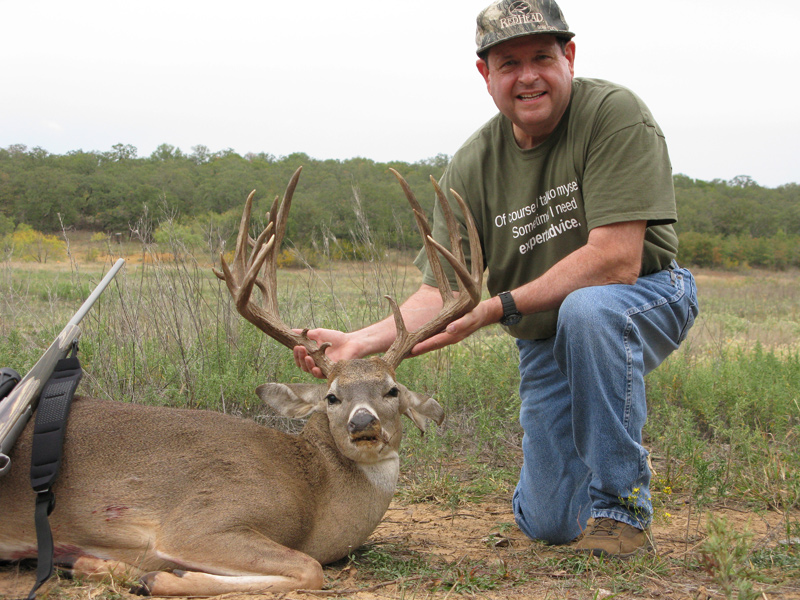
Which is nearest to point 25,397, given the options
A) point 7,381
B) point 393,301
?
point 7,381

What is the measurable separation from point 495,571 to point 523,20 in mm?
2787

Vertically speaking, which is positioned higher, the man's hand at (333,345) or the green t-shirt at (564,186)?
the green t-shirt at (564,186)

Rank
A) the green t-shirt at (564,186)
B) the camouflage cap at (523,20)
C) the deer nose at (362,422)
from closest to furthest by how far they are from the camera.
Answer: the deer nose at (362,422) < the green t-shirt at (564,186) < the camouflage cap at (523,20)

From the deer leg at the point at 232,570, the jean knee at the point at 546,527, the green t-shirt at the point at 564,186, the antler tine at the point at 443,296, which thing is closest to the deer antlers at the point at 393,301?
the antler tine at the point at 443,296

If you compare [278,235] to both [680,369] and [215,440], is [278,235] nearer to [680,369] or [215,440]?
[215,440]

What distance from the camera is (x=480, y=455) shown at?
18.0 feet

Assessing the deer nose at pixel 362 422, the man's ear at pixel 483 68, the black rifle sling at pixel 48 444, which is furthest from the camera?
the man's ear at pixel 483 68

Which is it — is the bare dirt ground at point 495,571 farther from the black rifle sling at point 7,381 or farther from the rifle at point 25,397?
the black rifle sling at point 7,381

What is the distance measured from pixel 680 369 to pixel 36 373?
17.8 ft

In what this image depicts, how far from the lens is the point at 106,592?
285 centimetres

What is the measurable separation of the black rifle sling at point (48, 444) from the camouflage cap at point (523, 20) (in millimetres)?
2704

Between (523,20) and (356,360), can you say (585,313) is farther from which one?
(523,20)

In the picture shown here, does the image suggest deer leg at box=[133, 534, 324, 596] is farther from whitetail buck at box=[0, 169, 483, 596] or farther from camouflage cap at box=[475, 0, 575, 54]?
camouflage cap at box=[475, 0, 575, 54]

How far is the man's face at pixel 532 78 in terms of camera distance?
4.01 metres
